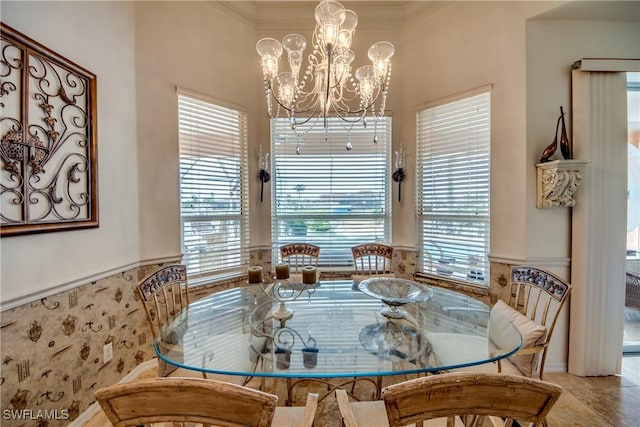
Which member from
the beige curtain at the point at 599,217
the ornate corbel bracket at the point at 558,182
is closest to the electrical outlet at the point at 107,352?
the ornate corbel bracket at the point at 558,182

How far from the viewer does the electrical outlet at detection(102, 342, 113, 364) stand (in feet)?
6.65

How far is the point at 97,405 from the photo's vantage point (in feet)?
6.70

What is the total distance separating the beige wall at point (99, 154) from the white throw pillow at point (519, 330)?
2551 mm

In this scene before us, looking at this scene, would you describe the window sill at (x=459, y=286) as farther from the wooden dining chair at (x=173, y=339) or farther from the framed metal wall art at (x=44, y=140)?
the framed metal wall art at (x=44, y=140)

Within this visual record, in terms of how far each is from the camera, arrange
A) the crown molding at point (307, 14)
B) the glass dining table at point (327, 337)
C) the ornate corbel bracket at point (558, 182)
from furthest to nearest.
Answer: the crown molding at point (307, 14) → the ornate corbel bracket at point (558, 182) → the glass dining table at point (327, 337)

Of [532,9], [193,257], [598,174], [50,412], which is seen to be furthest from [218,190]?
[598,174]

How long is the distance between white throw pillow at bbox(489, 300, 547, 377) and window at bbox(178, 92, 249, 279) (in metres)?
2.37

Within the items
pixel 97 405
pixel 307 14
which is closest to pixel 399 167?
pixel 307 14

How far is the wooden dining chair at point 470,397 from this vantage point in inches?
29.8

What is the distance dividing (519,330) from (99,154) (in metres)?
2.96

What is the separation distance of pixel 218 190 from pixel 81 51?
144cm

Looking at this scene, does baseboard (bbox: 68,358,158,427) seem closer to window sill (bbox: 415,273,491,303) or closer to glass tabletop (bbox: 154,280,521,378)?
glass tabletop (bbox: 154,280,521,378)

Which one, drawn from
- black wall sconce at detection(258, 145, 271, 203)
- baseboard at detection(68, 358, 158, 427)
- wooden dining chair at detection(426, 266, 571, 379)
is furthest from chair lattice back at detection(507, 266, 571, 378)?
baseboard at detection(68, 358, 158, 427)

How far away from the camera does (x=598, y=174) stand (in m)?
2.28
